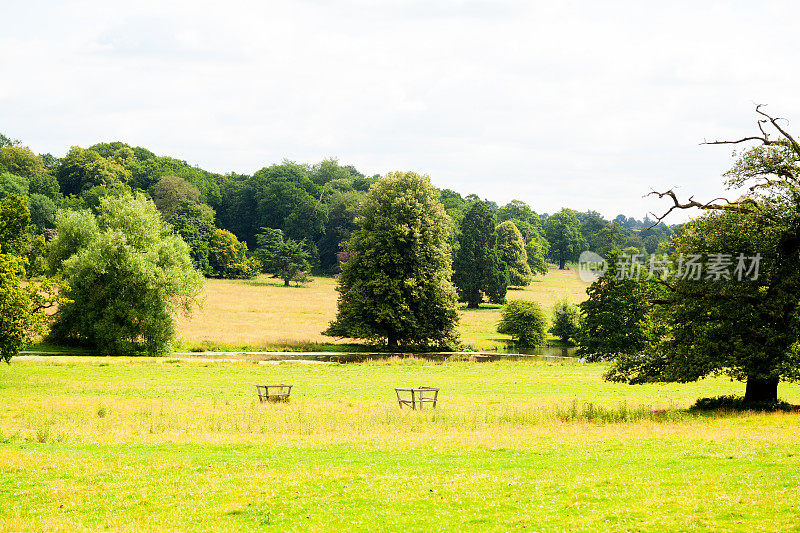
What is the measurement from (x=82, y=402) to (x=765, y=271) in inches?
1117

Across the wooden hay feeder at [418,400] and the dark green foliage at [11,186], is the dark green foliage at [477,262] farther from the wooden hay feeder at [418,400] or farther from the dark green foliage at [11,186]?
the dark green foliage at [11,186]

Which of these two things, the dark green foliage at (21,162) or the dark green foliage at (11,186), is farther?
the dark green foliage at (21,162)

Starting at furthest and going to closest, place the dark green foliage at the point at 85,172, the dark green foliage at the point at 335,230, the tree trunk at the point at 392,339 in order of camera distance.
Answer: the dark green foliage at the point at 335,230, the dark green foliage at the point at 85,172, the tree trunk at the point at 392,339

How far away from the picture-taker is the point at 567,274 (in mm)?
155125

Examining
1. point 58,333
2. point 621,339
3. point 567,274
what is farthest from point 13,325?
point 567,274

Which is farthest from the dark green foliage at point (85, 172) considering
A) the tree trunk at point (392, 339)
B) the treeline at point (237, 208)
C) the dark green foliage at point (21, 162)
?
the tree trunk at point (392, 339)

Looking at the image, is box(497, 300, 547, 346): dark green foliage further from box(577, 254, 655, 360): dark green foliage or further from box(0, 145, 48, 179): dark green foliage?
box(0, 145, 48, 179): dark green foliage

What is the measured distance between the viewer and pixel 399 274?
58.1 meters

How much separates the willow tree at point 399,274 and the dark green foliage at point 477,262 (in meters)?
35.3

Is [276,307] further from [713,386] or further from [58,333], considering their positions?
→ [713,386]

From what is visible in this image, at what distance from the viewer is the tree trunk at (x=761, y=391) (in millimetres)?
26047

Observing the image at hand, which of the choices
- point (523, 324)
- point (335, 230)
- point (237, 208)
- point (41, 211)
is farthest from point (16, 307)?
point (237, 208)

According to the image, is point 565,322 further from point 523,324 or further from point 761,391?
point 761,391

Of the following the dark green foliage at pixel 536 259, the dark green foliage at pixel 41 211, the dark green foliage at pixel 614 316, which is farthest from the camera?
the dark green foliage at pixel 536 259
